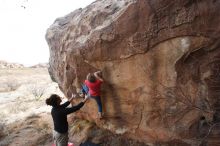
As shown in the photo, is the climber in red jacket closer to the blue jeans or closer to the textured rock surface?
the blue jeans

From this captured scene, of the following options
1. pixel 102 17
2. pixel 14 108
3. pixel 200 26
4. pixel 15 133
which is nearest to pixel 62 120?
pixel 102 17

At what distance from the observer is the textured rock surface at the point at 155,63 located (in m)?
5.60

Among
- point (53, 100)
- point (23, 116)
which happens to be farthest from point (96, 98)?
point (23, 116)

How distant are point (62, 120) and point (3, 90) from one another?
15450mm

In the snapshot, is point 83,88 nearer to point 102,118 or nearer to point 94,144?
point 102,118

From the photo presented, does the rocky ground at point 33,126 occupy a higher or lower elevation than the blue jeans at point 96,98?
lower

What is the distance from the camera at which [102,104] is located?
7.46m

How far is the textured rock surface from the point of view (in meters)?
5.60

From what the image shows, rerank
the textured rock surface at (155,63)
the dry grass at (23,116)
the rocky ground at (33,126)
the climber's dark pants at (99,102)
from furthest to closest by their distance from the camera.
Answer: the dry grass at (23,116) → the rocky ground at (33,126) → the climber's dark pants at (99,102) → the textured rock surface at (155,63)

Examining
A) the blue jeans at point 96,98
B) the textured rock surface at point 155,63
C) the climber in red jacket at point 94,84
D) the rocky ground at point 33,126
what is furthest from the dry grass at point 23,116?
the textured rock surface at point 155,63

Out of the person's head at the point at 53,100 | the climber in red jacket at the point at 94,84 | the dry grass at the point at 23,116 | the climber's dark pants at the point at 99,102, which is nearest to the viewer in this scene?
the person's head at the point at 53,100

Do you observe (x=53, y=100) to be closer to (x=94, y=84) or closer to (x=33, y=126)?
(x=94, y=84)

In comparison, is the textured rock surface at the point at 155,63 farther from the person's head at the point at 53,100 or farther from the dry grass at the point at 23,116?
the dry grass at the point at 23,116

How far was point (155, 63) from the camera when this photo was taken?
20.2ft
